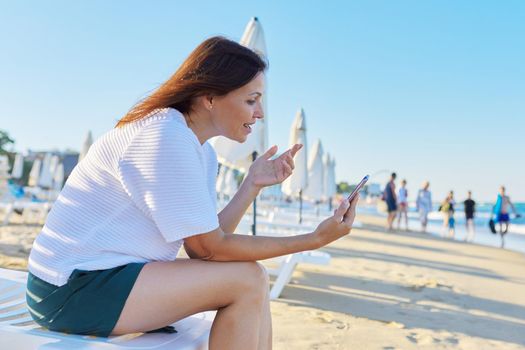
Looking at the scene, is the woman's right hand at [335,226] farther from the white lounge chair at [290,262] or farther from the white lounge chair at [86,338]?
the white lounge chair at [290,262]

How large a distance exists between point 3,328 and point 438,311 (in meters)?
3.62

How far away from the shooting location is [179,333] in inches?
54.4

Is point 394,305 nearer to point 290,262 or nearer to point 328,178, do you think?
point 290,262

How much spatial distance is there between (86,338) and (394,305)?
11.2ft

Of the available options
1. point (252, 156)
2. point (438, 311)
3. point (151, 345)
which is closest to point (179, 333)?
point (151, 345)

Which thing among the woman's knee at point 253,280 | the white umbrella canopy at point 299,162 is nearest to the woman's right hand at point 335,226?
the woman's knee at point 253,280

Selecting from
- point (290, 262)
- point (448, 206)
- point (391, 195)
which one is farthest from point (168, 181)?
point (448, 206)

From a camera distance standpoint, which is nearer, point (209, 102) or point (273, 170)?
point (209, 102)

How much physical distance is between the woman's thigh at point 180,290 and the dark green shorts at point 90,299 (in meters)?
0.02

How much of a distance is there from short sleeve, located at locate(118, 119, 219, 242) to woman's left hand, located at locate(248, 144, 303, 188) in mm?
510

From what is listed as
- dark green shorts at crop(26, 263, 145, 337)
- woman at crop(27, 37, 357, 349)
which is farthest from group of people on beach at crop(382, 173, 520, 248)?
dark green shorts at crop(26, 263, 145, 337)

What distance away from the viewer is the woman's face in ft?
4.78

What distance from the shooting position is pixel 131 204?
1.29 metres

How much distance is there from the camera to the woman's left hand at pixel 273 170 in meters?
1.75
